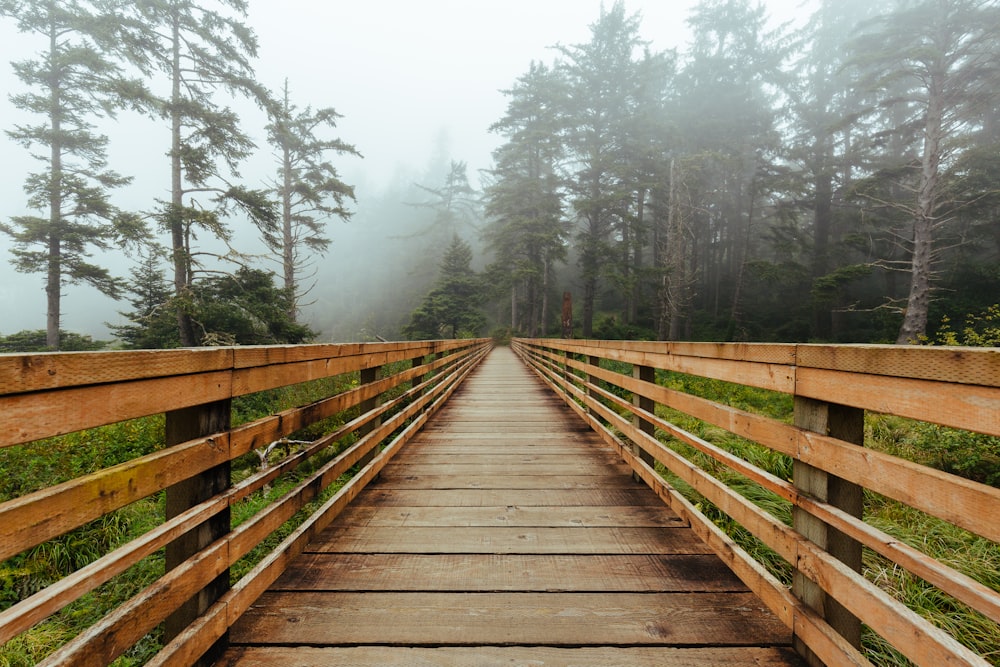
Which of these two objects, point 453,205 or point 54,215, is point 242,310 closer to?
point 54,215

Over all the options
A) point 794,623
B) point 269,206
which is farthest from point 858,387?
point 269,206

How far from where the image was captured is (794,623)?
1393 millimetres

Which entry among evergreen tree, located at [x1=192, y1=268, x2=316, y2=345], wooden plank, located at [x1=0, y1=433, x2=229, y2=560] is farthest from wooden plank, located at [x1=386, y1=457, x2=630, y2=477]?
evergreen tree, located at [x1=192, y1=268, x2=316, y2=345]

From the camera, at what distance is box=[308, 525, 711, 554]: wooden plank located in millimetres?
2082

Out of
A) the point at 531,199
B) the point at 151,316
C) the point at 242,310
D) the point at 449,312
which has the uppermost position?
the point at 531,199

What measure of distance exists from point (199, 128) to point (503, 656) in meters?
16.0

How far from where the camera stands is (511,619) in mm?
1601

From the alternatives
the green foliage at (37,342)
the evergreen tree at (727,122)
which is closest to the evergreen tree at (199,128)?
the green foliage at (37,342)

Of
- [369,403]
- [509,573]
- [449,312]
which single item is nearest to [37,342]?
[449,312]

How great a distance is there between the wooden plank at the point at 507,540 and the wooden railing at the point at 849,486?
29 cm

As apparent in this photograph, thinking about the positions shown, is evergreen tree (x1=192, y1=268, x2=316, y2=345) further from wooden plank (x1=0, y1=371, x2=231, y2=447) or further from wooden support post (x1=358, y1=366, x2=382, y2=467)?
wooden plank (x1=0, y1=371, x2=231, y2=447)

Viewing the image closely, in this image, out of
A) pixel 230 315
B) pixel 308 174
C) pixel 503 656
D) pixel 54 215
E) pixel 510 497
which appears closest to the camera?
pixel 503 656

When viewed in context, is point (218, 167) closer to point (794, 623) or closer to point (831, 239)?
point (794, 623)

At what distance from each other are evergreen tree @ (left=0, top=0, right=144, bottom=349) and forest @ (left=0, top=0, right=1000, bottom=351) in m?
0.08
